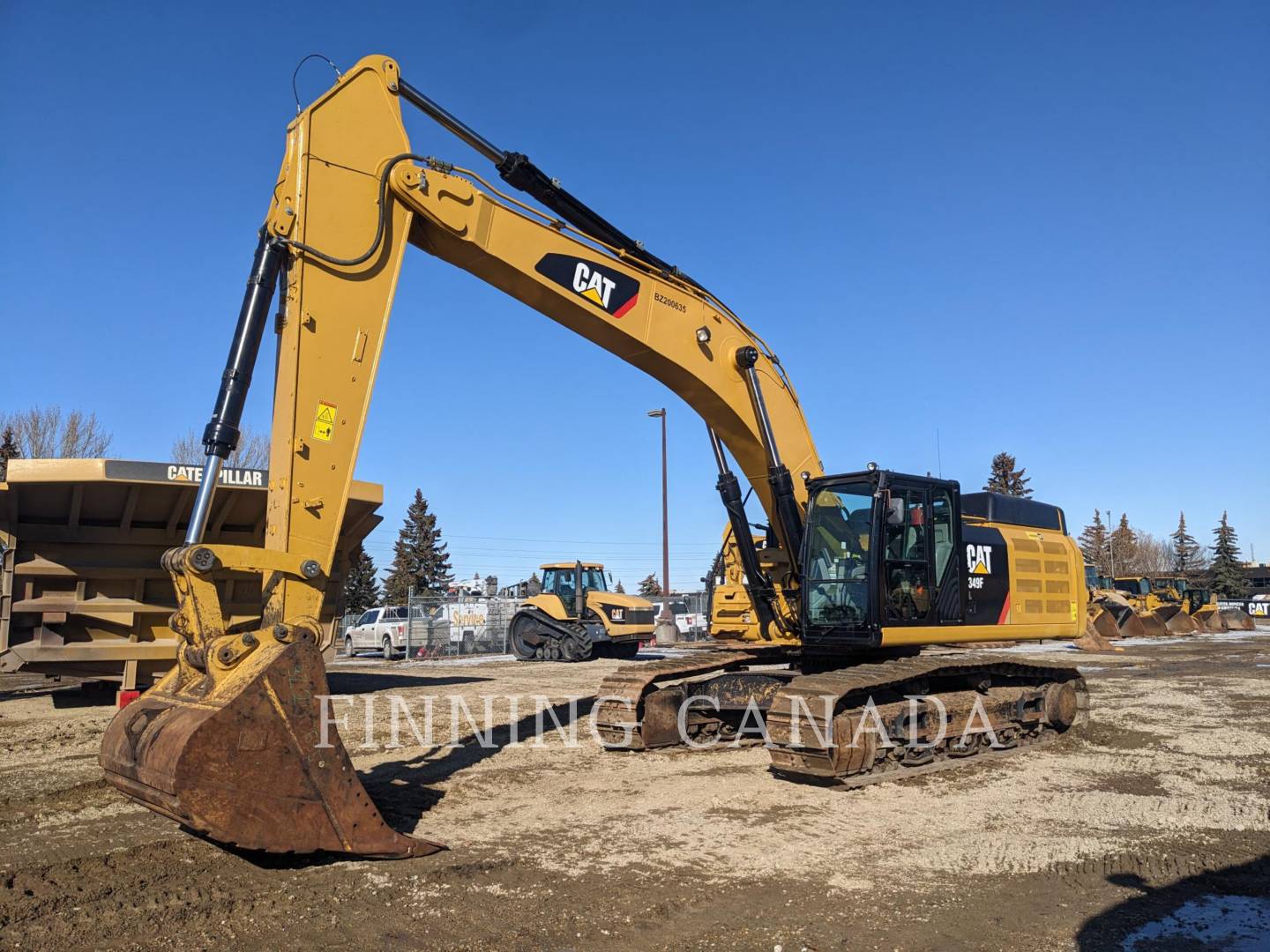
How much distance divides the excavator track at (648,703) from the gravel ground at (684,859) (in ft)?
0.73

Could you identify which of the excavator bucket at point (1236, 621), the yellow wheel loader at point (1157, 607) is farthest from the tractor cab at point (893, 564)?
the excavator bucket at point (1236, 621)

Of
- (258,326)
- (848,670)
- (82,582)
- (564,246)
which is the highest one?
(564,246)

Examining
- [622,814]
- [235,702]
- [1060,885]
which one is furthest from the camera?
[622,814]

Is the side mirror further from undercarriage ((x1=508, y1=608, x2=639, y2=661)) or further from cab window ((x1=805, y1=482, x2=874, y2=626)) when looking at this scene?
undercarriage ((x1=508, y1=608, x2=639, y2=661))

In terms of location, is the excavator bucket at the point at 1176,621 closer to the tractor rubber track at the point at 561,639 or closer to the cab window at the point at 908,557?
the tractor rubber track at the point at 561,639

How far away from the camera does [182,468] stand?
1067 centimetres

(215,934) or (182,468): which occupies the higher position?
(182,468)

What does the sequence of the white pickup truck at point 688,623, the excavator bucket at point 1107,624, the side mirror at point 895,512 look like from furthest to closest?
the white pickup truck at point 688,623 → the excavator bucket at point 1107,624 → the side mirror at point 895,512

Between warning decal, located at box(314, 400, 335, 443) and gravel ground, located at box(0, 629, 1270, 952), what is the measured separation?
2582 mm

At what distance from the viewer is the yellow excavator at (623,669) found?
519 cm

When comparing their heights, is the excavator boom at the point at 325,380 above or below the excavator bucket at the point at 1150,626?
above

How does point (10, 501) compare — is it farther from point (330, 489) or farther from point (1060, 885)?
point (1060, 885)

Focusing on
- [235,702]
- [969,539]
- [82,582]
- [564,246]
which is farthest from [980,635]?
[82,582]

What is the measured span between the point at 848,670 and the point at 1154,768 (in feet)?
9.51
